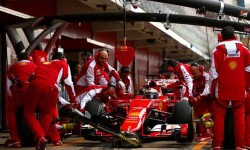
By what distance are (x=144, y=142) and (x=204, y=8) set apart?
4040 millimetres

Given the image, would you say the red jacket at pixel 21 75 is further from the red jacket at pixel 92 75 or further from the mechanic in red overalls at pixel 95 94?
the red jacket at pixel 92 75

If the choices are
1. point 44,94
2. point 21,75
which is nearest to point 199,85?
point 21,75

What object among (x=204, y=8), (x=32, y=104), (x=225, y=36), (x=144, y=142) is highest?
(x=204, y=8)

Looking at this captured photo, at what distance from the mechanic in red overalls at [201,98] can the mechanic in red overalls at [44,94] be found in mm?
2252

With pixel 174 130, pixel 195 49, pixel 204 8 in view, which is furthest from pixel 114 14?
pixel 195 49

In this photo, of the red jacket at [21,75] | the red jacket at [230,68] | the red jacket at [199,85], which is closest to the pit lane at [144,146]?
the red jacket at [21,75]

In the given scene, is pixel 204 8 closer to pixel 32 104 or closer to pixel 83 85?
pixel 83 85

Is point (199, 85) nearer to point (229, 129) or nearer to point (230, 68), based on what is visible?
point (229, 129)

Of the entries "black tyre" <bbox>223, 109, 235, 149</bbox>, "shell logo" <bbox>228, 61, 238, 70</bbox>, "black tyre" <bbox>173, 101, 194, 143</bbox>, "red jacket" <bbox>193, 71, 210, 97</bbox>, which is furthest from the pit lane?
"red jacket" <bbox>193, 71, 210, 97</bbox>

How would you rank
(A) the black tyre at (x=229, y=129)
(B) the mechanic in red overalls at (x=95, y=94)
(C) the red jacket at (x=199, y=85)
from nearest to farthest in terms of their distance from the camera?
1. (A) the black tyre at (x=229, y=129)
2. (B) the mechanic in red overalls at (x=95, y=94)
3. (C) the red jacket at (x=199, y=85)

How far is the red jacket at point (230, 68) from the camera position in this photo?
9.37 meters

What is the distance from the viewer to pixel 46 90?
9930mm

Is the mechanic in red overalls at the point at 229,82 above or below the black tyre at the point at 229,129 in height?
above

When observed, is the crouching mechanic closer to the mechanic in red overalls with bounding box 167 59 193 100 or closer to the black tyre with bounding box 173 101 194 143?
the mechanic in red overalls with bounding box 167 59 193 100
